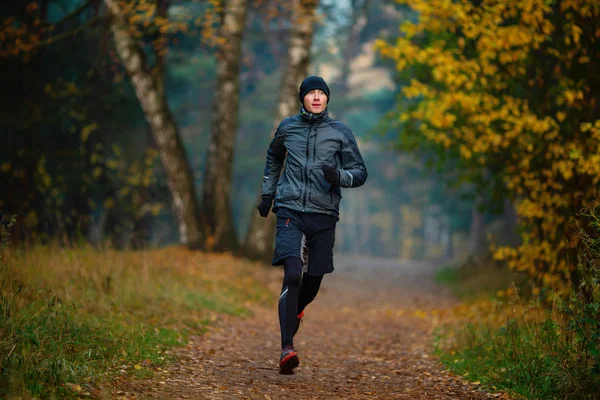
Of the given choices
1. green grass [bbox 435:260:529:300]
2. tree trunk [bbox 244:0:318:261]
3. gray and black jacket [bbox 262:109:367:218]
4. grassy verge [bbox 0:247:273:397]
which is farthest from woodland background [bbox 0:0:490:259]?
gray and black jacket [bbox 262:109:367:218]

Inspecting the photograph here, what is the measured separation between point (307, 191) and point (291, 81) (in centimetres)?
950

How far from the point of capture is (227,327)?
8.75 meters

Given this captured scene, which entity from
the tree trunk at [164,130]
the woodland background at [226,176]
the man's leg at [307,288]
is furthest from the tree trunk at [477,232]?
the man's leg at [307,288]

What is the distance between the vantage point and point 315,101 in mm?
5887

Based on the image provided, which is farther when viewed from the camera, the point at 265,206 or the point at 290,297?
the point at 265,206

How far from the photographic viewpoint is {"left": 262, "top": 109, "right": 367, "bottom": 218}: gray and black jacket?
5848 mm

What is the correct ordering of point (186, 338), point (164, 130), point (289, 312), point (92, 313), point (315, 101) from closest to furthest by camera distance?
point (289, 312), point (315, 101), point (92, 313), point (186, 338), point (164, 130)

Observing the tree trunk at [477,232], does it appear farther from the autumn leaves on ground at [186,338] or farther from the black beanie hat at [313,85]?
the black beanie hat at [313,85]

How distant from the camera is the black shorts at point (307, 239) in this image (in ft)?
19.0

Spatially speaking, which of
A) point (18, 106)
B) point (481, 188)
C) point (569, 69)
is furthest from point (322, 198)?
point (18, 106)

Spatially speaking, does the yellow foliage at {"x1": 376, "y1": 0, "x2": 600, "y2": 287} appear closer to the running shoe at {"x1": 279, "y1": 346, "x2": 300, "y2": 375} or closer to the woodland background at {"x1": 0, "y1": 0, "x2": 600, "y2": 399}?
the woodland background at {"x1": 0, "y1": 0, "x2": 600, "y2": 399}

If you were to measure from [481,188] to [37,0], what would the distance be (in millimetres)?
9555

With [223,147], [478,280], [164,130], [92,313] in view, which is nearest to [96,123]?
Answer: [164,130]

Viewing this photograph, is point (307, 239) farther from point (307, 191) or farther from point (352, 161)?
point (352, 161)
